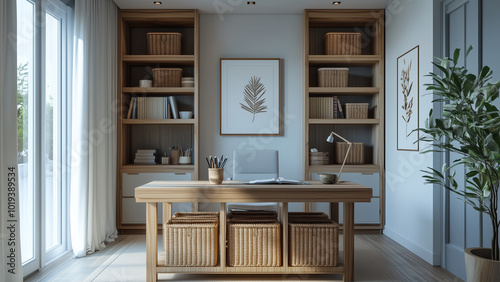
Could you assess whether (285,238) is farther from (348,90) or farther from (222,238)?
(348,90)

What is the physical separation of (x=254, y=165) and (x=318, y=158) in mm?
939

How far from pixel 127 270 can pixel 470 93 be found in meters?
2.65

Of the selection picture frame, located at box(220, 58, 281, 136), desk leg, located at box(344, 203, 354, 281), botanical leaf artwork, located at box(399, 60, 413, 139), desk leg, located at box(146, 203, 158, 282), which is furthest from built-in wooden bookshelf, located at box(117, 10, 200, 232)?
botanical leaf artwork, located at box(399, 60, 413, 139)

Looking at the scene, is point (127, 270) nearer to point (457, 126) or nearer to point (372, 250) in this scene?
point (372, 250)

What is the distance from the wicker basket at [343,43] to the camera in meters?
4.53

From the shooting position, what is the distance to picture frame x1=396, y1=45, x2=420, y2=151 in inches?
143

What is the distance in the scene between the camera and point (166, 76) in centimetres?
456

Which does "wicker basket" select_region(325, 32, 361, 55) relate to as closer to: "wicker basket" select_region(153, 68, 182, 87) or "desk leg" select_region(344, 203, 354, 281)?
"wicker basket" select_region(153, 68, 182, 87)

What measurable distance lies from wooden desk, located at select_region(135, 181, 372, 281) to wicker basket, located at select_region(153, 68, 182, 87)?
1946 millimetres

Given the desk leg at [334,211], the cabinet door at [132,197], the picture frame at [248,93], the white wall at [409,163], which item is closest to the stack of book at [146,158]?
the cabinet door at [132,197]

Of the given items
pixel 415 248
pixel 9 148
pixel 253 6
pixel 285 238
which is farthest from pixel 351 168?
pixel 9 148

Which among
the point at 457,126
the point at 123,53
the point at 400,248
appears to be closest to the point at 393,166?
the point at 400,248

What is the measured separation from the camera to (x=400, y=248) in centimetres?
385

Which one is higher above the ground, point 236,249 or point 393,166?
point 393,166
